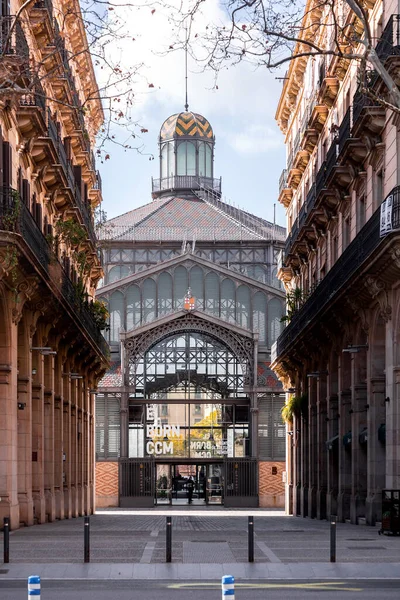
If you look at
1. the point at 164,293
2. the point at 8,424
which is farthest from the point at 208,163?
the point at 8,424

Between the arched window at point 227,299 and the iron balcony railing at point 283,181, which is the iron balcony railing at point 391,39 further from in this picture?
the arched window at point 227,299

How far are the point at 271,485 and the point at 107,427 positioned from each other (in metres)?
9.58

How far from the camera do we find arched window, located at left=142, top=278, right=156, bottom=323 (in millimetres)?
76750

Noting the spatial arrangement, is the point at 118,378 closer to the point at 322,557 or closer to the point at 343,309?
the point at 343,309

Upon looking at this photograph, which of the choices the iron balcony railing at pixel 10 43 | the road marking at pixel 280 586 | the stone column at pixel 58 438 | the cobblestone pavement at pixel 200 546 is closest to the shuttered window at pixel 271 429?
the stone column at pixel 58 438

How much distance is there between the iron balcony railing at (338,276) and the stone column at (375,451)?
3.23m

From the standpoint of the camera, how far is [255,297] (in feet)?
254

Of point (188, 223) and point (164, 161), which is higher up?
point (164, 161)

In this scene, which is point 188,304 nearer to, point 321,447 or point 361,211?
point 321,447

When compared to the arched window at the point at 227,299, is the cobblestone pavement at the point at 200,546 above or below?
below

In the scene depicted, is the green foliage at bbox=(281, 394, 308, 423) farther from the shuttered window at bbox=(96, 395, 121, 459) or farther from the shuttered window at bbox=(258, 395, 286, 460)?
the shuttered window at bbox=(96, 395, 121, 459)

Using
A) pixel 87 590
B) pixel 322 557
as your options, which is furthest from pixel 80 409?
pixel 87 590

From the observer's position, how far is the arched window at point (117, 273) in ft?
270

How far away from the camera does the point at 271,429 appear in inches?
2894
